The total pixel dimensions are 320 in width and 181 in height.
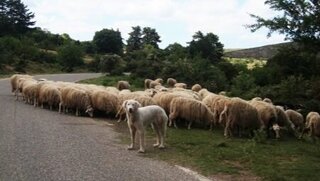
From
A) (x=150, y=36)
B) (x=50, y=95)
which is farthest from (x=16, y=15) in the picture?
(x=50, y=95)

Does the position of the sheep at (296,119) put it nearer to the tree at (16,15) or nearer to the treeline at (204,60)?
the treeline at (204,60)

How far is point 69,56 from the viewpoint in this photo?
270 feet

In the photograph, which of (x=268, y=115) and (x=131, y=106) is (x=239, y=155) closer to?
(x=131, y=106)

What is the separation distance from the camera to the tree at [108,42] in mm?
107438

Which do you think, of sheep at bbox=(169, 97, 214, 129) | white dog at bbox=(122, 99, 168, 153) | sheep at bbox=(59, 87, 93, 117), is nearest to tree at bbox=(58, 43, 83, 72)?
sheep at bbox=(59, 87, 93, 117)

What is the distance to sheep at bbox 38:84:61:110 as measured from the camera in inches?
891

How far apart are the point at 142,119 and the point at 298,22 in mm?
5030

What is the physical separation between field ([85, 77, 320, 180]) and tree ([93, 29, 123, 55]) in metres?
90.3

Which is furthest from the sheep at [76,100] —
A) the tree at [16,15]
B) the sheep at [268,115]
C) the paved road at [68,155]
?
the tree at [16,15]

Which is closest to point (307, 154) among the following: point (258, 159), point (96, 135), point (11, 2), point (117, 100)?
point (258, 159)

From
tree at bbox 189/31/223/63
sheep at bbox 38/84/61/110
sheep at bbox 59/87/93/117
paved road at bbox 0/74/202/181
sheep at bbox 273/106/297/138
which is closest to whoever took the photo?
paved road at bbox 0/74/202/181

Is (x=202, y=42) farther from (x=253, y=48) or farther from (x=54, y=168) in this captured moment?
(x=54, y=168)

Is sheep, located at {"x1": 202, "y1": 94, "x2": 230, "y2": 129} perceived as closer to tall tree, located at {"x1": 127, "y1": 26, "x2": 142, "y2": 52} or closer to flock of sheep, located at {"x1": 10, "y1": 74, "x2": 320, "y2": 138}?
flock of sheep, located at {"x1": 10, "y1": 74, "x2": 320, "y2": 138}

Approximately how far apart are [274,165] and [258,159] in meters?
0.70
